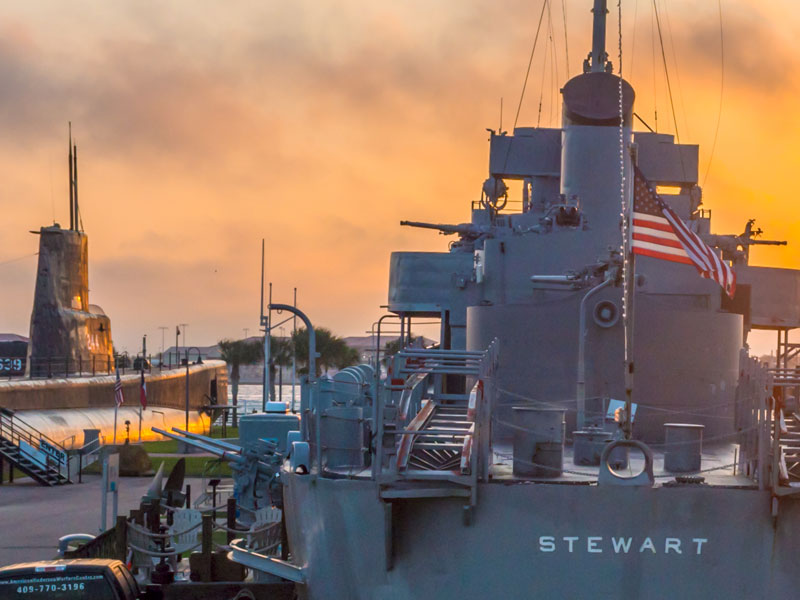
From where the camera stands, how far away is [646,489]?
1223 centimetres

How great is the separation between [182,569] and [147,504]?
1457 millimetres

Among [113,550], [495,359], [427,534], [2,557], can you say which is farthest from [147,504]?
[427,534]

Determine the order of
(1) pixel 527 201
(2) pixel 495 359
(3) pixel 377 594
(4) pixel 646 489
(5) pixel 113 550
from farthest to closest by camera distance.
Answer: (1) pixel 527 201
(5) pixel 113 550
(2) pixel 495 359
(3) pixel 377 594
(4) pixel 646 489

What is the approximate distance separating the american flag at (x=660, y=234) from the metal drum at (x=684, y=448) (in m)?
2.06

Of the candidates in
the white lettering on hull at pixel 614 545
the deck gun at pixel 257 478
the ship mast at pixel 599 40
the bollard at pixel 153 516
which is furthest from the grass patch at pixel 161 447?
the white lettering on hull at pixel 614 545

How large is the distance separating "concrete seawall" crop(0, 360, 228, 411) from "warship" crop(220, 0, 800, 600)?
38630 millimetres

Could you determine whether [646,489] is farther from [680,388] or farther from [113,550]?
[113,550]

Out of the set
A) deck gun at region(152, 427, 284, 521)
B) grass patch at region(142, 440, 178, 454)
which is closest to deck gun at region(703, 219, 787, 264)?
deck gun at region(152, 427, 284, 521)

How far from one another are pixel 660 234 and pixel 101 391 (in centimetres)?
5432

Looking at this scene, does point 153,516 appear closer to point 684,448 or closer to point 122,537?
point 122,537

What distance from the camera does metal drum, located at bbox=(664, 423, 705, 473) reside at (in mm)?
13945

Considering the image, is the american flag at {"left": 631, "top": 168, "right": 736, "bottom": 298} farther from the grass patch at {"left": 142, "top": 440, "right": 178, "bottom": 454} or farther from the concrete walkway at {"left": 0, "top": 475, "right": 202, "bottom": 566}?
the grass patch at {"left": 142, "top": 440, "right": 178, "bottom": 454}

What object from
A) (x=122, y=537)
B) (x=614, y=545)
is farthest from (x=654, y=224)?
(x=122, y=537)

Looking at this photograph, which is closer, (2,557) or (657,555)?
(657,555)
